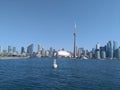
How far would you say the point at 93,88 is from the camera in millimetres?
55406

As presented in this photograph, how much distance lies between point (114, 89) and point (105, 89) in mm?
2770

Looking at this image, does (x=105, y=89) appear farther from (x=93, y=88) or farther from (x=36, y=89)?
(x=36, y=89)

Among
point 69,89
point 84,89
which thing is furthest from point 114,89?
point 69,89

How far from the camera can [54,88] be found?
55.0 meters

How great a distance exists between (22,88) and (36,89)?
13.3 ft

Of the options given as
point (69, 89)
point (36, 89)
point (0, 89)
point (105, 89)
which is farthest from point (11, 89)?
point (105, 89)

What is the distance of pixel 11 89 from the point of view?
2099 inches

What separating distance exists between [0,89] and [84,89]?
22419mm

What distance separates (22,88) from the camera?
5434 cm

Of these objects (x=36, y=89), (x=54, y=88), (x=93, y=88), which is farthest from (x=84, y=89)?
(x=36, y=89)

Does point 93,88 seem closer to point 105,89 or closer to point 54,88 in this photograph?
point 105,89

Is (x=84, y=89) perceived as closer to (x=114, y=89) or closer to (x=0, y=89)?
(x=114, y=89)

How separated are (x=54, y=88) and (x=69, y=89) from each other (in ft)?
13.7

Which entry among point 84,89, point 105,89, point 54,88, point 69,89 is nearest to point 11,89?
point 54,88
